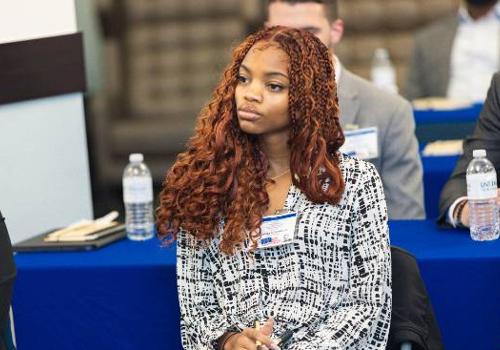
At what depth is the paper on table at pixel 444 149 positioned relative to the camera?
17.6 ft

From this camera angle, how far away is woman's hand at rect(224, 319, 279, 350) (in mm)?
2691

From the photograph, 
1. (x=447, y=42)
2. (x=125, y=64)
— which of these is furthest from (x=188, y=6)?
(x=447, y=42)

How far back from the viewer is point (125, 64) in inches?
342

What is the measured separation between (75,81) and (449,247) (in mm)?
1891

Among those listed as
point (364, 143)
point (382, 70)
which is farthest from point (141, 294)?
point (382, 70)

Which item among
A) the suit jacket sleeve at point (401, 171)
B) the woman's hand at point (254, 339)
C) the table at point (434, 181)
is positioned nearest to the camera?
the woman's hand at point (254, 339)

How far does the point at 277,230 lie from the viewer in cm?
279

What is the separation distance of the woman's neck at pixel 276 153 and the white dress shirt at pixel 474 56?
4.55 meters

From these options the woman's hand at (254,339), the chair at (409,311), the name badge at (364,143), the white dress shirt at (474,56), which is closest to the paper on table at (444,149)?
the name badge at (364,143)

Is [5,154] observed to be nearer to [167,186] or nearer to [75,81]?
[75,81]

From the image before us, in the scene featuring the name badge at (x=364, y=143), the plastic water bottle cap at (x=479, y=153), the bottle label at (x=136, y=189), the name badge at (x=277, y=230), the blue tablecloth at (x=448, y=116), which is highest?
the plastic water bottle cap at (x=479, y=153)

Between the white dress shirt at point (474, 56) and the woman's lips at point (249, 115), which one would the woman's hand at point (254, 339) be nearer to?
the woman's lips at point (249, 115)

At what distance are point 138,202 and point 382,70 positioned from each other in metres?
4.60

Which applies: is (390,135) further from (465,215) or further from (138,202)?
(138,202)
